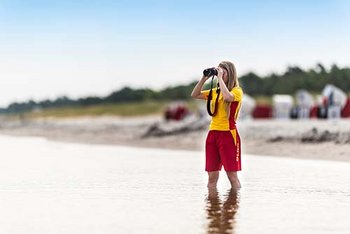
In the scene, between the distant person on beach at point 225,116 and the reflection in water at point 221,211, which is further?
the distant person on beach at point 225,116

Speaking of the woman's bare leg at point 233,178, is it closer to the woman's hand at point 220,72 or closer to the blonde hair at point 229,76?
the blonde hair at point 229,76

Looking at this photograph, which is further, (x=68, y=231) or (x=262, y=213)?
(x=262, y=213)

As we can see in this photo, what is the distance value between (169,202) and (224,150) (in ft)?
4.36

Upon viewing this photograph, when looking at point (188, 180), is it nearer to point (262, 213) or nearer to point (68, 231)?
point (262, 213)

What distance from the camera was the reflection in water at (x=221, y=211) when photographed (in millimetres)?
6374

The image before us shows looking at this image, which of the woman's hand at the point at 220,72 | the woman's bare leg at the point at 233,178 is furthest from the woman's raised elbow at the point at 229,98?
the woman's bare leg at the point at 233,178

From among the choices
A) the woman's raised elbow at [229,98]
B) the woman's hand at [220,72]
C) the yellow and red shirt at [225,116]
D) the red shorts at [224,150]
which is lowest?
the red shorts at [224,150]

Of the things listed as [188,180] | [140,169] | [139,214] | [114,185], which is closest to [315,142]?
[140,169]

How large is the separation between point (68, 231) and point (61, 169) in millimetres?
7643

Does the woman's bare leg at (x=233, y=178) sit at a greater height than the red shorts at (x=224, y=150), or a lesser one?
lesser

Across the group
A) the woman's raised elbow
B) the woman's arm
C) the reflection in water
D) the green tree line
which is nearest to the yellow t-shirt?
the woman's raised elbow

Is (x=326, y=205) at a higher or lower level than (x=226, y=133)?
lower

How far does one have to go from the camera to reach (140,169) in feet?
45.0

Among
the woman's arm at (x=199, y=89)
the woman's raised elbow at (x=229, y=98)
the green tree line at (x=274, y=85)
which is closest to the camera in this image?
the woman's raised elbow at (x=229, y=98)
